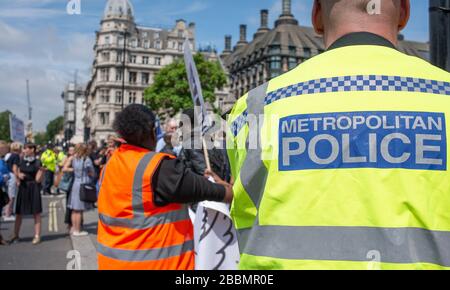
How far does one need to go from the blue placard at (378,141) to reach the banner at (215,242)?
266cm

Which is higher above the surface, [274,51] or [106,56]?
[274,51]

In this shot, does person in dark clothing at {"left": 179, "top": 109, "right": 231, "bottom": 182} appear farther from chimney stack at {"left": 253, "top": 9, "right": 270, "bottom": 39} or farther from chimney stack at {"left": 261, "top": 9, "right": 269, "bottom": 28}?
chimney stack at {"left": 261, "top": 9, "right": 269, "bottom": 28}

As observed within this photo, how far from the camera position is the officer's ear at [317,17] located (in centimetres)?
172

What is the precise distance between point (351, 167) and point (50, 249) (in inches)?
336

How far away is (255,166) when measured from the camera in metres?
1.57

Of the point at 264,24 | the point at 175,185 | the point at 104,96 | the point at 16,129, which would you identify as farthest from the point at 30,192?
the point at 264,24

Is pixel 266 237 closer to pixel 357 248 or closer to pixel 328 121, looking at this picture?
pixel 357 248

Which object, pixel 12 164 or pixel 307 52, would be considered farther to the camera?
pixel 307 52

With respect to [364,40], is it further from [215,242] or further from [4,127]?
[4,127]

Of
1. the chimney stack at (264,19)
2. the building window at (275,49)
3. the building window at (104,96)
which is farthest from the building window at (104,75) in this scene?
the chimney stack at (264,19)

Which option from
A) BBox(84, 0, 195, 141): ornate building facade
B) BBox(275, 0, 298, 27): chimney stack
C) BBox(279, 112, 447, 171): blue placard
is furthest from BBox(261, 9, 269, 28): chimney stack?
BBox(279, 112, 447, 171): blue placard

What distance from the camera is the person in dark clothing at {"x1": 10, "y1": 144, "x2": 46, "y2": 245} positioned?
9797 mm

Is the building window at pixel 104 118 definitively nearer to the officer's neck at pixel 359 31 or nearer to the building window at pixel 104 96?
the building window at pixel 104 96
